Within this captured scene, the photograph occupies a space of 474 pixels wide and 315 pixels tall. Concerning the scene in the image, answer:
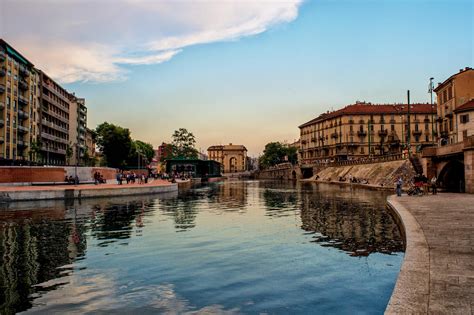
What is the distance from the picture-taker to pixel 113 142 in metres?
104

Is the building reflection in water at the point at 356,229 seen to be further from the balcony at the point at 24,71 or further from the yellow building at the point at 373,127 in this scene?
the yellow building at the point at 373,127

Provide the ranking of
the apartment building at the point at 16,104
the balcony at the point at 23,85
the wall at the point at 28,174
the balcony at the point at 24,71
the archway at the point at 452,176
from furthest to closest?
the balcony at the point at 24,71 < the balcony at the point at 23,85 < the apartment building at the point at 16,104 < the wall at the point at 28,174 < the archway at the point at 452,176

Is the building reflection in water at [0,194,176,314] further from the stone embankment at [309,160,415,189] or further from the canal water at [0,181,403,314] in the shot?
the stone embankment at [309,160,415,189]

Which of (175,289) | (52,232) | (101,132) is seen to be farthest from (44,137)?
(175,289)

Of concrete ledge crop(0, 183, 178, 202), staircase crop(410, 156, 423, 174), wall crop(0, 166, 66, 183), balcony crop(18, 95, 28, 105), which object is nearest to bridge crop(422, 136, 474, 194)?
staircase crop(410, 156, 423, 174)

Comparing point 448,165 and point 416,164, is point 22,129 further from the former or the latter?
point 448,165

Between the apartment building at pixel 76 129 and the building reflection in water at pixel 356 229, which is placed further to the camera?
the apartment building at pixel 76 129

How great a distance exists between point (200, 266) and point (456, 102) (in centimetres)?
6556

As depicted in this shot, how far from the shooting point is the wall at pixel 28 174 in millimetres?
53156

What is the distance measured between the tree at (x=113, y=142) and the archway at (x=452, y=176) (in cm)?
8201

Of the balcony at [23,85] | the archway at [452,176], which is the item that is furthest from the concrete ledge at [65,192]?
the balcony at [23,85]

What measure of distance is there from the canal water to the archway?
922 inches

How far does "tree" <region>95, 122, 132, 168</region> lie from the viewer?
103m

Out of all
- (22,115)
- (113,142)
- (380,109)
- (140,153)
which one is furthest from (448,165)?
(140,153)
